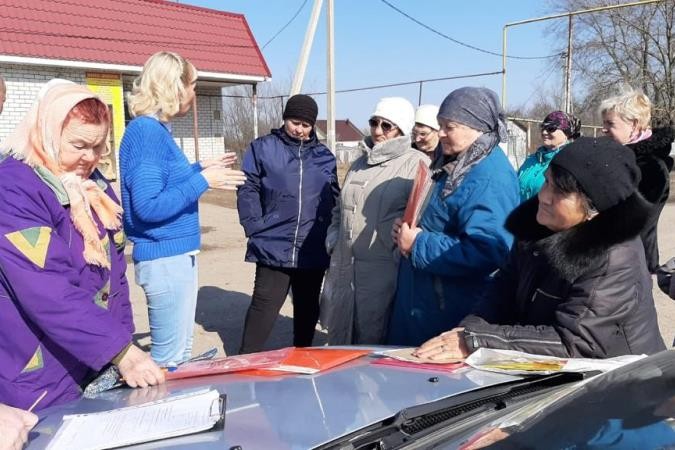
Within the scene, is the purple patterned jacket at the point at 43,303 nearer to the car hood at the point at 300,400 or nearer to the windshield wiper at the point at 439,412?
the car hood at the point at 300,400

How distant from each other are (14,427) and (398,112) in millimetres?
2699

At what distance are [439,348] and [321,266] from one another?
85.8 inches

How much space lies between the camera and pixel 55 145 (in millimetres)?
1964

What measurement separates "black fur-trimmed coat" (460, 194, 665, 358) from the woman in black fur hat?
52.3 inches

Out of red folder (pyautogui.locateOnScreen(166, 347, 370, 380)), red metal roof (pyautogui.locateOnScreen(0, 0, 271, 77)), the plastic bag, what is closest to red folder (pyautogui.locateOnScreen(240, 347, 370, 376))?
red folder (pyautogui.locateOnScreen(166, 347, 370, 380))

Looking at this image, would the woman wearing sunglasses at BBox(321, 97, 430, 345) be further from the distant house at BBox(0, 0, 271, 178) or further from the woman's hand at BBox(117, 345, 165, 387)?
the distant house at BBox(0, 0, 271, 178)

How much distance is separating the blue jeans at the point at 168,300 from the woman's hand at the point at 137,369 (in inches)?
43.4

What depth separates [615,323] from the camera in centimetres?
204

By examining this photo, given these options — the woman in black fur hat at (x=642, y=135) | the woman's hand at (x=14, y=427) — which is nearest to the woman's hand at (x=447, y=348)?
the woman's hand at (x=14, y=427)

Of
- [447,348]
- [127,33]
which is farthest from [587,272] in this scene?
[127,33]

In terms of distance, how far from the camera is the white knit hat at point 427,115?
4.12 metres

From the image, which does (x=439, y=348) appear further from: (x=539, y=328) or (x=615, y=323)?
(x=615, y=323)

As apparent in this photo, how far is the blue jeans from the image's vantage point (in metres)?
3.10

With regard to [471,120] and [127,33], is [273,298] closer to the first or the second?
[471,120]
